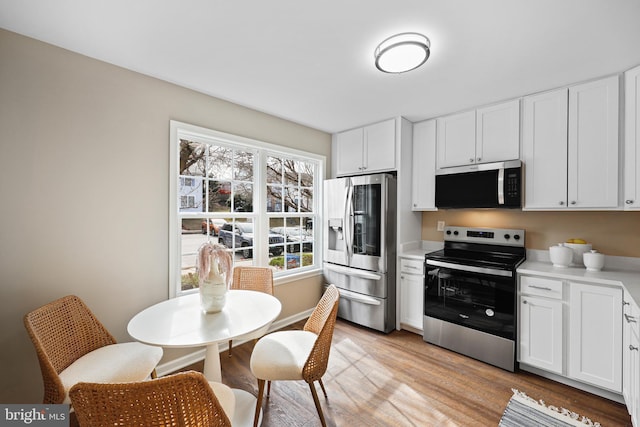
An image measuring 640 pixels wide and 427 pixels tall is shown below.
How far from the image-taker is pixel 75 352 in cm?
168

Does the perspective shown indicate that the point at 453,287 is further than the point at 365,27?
Yes

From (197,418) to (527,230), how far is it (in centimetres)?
321

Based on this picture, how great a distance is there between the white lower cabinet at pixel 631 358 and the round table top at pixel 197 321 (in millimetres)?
2095

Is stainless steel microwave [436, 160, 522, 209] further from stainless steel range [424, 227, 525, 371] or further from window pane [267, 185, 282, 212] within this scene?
window pane [267, 185, 282, 212]

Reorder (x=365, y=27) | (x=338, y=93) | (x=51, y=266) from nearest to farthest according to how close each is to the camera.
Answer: (x=365, y=27), (x=51, y=266), (x=338, y=93)

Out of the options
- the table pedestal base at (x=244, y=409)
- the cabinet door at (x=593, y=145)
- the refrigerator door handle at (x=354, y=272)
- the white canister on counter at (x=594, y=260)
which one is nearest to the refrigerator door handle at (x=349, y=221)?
the refrigerator door handle at (x=354, y=272)

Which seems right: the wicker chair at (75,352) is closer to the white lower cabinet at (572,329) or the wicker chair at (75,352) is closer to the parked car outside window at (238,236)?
the parked car outside window at (238,236)

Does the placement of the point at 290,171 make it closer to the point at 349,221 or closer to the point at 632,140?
the point at 349,221

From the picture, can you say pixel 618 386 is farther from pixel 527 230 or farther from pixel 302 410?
pixel 302 410

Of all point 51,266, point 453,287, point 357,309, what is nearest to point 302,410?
point 357,309

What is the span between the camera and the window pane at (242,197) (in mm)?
2887

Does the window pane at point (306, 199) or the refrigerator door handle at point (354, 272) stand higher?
the window pane at point (306, 199)

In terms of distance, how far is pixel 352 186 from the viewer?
3322 mm

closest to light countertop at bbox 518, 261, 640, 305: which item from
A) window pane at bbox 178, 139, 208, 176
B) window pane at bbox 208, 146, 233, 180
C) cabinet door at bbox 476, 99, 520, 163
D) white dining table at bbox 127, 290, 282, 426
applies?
cabinet door at bbox 476, 99, 520, 163
